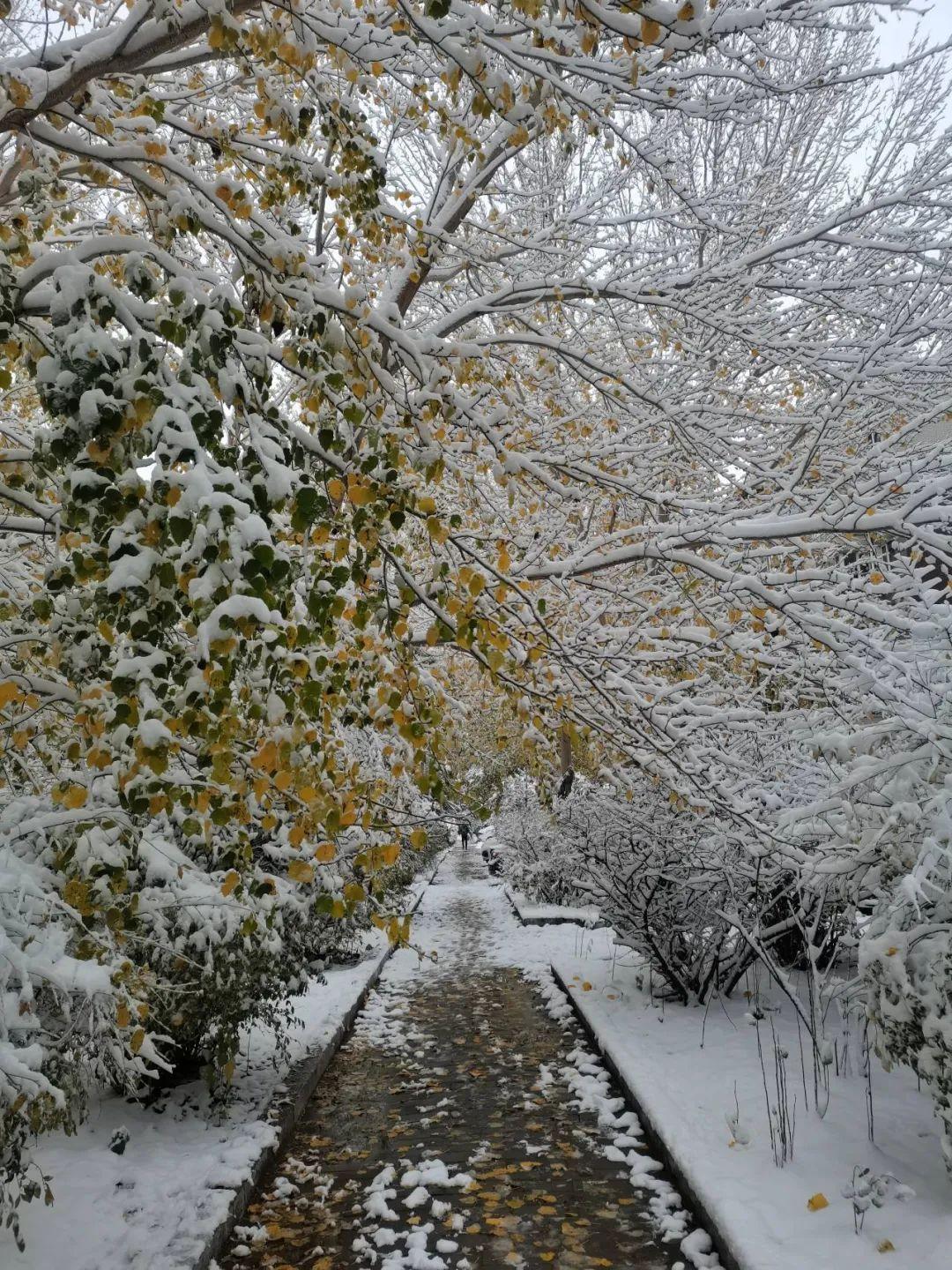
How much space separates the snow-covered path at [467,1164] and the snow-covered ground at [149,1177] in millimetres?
281

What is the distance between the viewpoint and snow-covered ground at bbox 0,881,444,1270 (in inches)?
156

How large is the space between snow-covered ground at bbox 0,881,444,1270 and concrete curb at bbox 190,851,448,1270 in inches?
1.7

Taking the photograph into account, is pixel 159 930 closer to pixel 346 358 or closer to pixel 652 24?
pixel 346 358

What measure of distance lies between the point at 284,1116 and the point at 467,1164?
49.9 inches

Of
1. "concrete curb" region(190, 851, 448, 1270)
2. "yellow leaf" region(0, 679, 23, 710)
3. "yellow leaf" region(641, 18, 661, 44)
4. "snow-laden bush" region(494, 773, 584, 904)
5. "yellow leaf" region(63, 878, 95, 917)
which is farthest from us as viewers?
"snow-laden bush" region(494, 773, 584, 904)

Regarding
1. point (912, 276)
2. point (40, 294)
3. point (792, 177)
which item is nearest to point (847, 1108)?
point (912, 276)

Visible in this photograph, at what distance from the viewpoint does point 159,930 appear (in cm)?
505

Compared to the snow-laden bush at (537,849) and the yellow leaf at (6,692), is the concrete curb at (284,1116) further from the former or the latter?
the snow-laden bush at (537,849)

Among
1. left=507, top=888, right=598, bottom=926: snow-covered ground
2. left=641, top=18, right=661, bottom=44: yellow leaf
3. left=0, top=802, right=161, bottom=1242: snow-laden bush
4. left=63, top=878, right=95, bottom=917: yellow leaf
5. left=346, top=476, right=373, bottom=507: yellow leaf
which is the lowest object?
left=507, top=888, right=598, bottom=926: snow-covered ground

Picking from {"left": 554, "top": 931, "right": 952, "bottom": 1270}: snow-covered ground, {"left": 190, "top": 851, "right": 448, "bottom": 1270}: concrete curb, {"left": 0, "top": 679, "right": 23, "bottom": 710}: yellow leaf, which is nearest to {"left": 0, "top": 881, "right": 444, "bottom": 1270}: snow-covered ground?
{"left": 190, "top": 851, "right": 448, "bottom": 1270}: concrete curb

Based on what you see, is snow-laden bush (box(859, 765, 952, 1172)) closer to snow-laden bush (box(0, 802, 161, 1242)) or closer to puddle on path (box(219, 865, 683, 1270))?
puddle on path (box(219, 865, 683, 1270))

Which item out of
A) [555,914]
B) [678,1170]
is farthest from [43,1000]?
[555,914]

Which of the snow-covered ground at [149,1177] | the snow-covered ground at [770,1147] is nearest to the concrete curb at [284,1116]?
the snow-covered ground at [149,1177]

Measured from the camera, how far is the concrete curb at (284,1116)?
4.23 m
